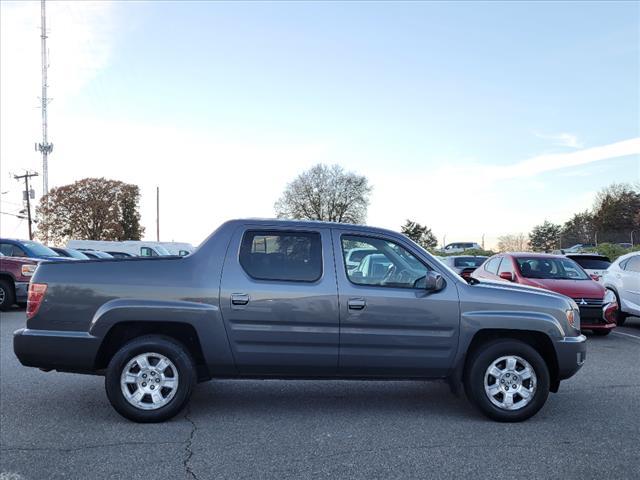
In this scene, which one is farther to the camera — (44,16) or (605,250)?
(44,16)

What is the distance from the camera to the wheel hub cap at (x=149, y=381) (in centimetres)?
496

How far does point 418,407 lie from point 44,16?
53.3 m

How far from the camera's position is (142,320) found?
4.99 m

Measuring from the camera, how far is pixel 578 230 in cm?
5456

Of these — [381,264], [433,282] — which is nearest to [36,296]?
[381,264]

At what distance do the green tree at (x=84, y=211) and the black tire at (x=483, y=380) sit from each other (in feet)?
206

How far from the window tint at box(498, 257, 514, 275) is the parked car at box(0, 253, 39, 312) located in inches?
427

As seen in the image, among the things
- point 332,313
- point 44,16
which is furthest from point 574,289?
point 44,16

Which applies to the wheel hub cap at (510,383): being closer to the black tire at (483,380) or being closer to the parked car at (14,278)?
the black tire at (483,380)

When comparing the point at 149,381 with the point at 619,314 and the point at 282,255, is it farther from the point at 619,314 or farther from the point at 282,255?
the point at 619,314

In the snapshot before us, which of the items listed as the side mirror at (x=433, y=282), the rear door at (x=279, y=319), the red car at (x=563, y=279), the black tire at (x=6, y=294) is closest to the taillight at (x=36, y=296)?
the rear door at (x=279, y=319)

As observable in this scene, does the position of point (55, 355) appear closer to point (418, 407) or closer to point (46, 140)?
point (418, 407)

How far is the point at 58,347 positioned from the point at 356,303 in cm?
269

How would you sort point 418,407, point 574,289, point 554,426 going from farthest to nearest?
1. point 574,289
2. point 418,407
3. point 554,426
